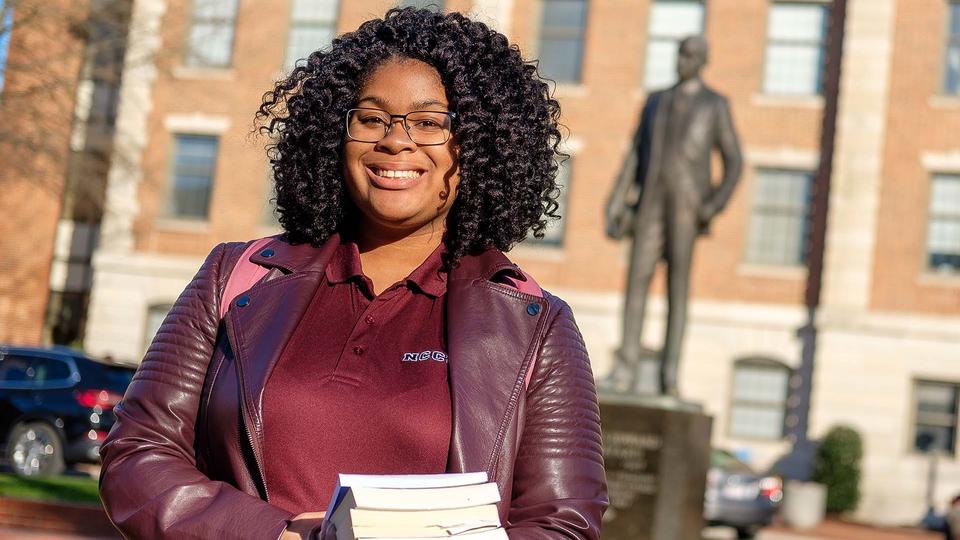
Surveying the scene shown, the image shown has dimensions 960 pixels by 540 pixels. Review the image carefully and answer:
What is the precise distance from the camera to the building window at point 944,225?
27.5 metres

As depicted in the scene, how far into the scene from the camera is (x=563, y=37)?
29875 mm

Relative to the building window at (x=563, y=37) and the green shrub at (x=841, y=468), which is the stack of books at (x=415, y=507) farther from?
the building window at (x=563, y=37)

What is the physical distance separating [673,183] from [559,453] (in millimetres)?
10076

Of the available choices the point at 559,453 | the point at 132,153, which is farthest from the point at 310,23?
the point at 559,453

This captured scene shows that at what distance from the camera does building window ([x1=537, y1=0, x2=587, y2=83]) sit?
2977 centimetres

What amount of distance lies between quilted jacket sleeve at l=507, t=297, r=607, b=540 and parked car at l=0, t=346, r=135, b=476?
14.8 meters

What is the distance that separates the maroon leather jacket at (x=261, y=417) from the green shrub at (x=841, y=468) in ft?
81.2

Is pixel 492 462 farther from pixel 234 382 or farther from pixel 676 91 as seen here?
pixel 676 91

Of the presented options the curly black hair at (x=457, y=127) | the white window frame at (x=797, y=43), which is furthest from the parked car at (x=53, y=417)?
the white window frame at (x=797, y=43)

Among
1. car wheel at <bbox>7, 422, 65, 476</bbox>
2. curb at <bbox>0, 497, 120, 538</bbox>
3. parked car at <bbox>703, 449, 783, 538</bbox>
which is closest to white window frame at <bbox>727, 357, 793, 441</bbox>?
parked car at <bbox>703, 449, 783, 538</bbox>

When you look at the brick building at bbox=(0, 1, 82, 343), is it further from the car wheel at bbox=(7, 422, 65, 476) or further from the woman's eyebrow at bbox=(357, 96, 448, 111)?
the woman's eyebrow at bbox=(357, 96, 448, 111)

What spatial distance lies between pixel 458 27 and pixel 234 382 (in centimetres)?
83

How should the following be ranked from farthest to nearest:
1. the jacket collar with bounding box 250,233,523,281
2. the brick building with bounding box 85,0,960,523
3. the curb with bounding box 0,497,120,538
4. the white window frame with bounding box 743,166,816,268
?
the white window frame with bounding box 743,166,816,268
the brick building with bounding box 85,0,960,523
the curb with bounding box 0,497,120,538
the jacket collar with bounding box 250,233,523,281

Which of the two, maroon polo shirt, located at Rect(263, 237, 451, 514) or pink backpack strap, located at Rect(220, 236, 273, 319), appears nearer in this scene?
maroon polo shirt, located at Rect(263, 237, 451, 514)
